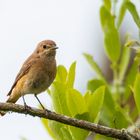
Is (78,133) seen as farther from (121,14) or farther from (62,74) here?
(121,14)

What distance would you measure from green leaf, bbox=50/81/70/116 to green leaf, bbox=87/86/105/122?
0.18 meters

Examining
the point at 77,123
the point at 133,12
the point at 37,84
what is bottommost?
the point at 37,84

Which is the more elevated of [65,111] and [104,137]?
[65,111]

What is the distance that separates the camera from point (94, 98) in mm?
2869

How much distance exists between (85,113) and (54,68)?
2163mm

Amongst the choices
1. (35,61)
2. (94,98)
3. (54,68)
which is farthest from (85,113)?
(35,61)

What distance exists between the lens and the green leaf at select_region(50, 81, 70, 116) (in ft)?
9.58

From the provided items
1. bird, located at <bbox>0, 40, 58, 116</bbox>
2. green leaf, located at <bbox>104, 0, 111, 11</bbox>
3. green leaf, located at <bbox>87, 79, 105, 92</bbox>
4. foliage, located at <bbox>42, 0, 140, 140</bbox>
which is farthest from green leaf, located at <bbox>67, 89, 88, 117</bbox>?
bird, located at <bbox>0, 40, 58, 116</bbox>

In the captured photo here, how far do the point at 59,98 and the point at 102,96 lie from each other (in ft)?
1.04

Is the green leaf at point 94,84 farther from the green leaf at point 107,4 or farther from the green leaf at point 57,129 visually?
the green leaf at point 107,4

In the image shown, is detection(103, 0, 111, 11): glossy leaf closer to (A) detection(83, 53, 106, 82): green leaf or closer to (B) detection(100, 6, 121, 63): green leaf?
(B) detection(100, 6, 121, 63): green leaf

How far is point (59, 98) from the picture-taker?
9.65 feet

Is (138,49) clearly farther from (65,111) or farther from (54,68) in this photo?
(54,68)

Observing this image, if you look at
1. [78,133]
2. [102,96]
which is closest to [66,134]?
[78,133]
